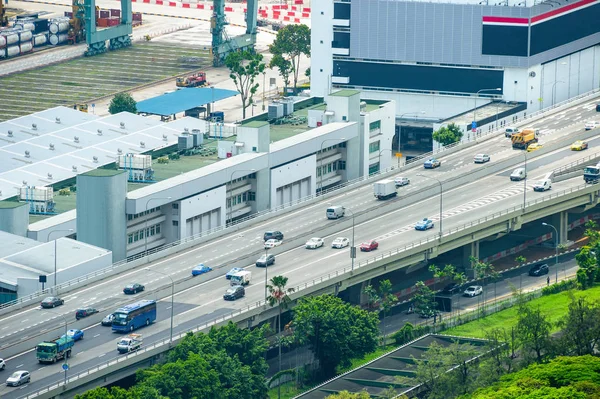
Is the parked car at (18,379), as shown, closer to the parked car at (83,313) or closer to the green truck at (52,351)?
the green truck at (52,351)

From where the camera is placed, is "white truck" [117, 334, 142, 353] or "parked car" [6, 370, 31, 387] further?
"white truck" [117, 334, 142, 353]

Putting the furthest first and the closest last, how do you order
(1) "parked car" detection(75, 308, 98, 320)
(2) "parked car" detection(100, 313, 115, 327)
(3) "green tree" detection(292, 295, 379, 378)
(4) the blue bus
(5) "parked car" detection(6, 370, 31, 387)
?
(3) "green tree" detection(292, 295, 379, 378) < (1) "parked car" detection(75, 308, 98, 320) < (2) "parked car" detection(100, 313, 115, 327) < (4) the blue bus < (5) "parked car" detection(6, 370, 31, 387)

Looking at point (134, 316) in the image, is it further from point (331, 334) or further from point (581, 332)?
point (581, 332)

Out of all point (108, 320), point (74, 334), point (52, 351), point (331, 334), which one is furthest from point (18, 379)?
A: point (331, 334)

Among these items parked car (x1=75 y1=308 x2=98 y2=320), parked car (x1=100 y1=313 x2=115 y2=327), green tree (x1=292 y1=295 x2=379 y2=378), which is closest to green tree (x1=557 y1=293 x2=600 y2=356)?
green tree (x1=292 y1=295 x2=379 y2=378)

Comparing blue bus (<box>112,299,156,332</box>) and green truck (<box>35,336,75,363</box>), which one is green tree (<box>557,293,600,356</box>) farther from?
green truck (<box>35,336,75,363</box>)
